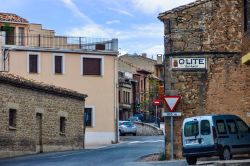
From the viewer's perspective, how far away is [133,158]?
31.4m

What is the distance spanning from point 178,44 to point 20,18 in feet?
154

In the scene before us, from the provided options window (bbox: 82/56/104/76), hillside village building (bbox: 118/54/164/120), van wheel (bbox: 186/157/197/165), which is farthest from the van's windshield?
hillside village building (bbox: 118/54/164/120)

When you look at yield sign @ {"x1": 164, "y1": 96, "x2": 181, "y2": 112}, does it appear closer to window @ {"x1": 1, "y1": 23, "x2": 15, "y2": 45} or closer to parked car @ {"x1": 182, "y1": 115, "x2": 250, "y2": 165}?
parked car @ {"x1": 182, "y1": 115, "x2": 250, "y2": 165}

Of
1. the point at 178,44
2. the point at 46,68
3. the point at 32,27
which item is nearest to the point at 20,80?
the point at 178,44

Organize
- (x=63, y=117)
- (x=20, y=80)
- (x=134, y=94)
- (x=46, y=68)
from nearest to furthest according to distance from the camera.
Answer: (x=20, y=80) → (x=63, y=117) → (x=46, y=68) → (x=134, y=94)

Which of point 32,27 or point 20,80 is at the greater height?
point 32,27

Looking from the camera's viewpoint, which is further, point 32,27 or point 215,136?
point 32,27

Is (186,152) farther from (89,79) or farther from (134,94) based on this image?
(134,94)

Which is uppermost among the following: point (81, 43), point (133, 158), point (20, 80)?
point (81, 43)

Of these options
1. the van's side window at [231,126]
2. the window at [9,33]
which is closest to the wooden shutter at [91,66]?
the window at [9,33]

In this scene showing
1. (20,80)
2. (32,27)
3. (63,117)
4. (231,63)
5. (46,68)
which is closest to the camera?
(231,63)

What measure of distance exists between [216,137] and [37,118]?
17.6 metres

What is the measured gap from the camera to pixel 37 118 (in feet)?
137

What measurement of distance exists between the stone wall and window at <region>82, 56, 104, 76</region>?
42.0ft
